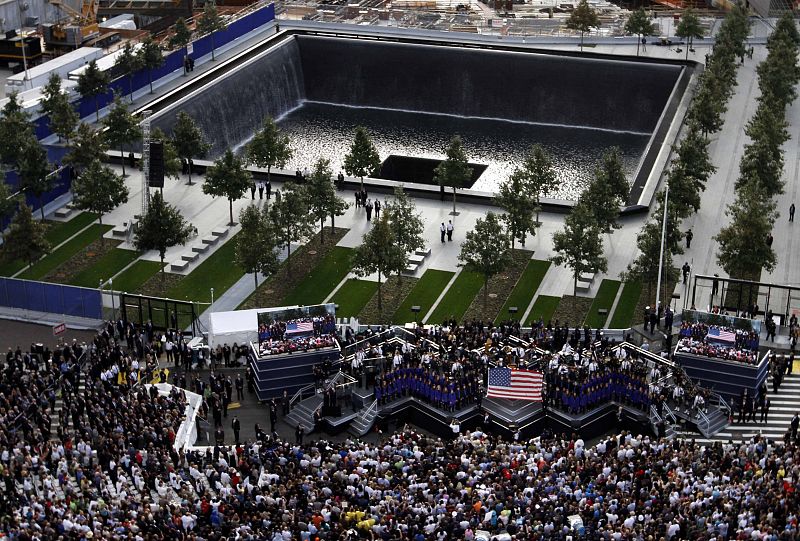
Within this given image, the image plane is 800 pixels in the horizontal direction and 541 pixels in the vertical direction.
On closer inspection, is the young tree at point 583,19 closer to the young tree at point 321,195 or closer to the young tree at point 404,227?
the young tree at point 321,195

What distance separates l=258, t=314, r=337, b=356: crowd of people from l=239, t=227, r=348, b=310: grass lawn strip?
34.8ft

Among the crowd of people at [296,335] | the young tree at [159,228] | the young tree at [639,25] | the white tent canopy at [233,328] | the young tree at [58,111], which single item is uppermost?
the young tree at [639,25]

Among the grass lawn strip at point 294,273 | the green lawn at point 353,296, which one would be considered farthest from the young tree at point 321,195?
the green lawn at point 353,296

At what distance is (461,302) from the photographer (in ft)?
255

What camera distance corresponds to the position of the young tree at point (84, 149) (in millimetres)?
90188

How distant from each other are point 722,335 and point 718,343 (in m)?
0.49

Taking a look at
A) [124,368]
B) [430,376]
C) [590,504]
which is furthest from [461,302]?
[590,504]

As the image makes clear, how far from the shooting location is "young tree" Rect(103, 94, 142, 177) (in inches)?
3716

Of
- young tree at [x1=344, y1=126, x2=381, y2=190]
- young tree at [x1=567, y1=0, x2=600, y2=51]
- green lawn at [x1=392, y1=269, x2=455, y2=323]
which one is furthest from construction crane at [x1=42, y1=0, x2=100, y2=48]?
green lawn at [x1=392, y1=269, x2=455, y2=323]

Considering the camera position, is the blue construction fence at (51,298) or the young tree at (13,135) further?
the young tree at (13,135)

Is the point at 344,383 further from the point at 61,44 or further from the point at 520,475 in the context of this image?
the point at 61,44

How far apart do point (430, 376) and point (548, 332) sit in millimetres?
9248

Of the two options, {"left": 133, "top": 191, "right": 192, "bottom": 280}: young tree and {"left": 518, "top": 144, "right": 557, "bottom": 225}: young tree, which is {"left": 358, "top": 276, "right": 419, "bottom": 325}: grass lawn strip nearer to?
{"left": 518, "top": 144, "right": 557, "bottom": 225}: young tree

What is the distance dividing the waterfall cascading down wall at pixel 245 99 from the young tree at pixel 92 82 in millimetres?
5074
